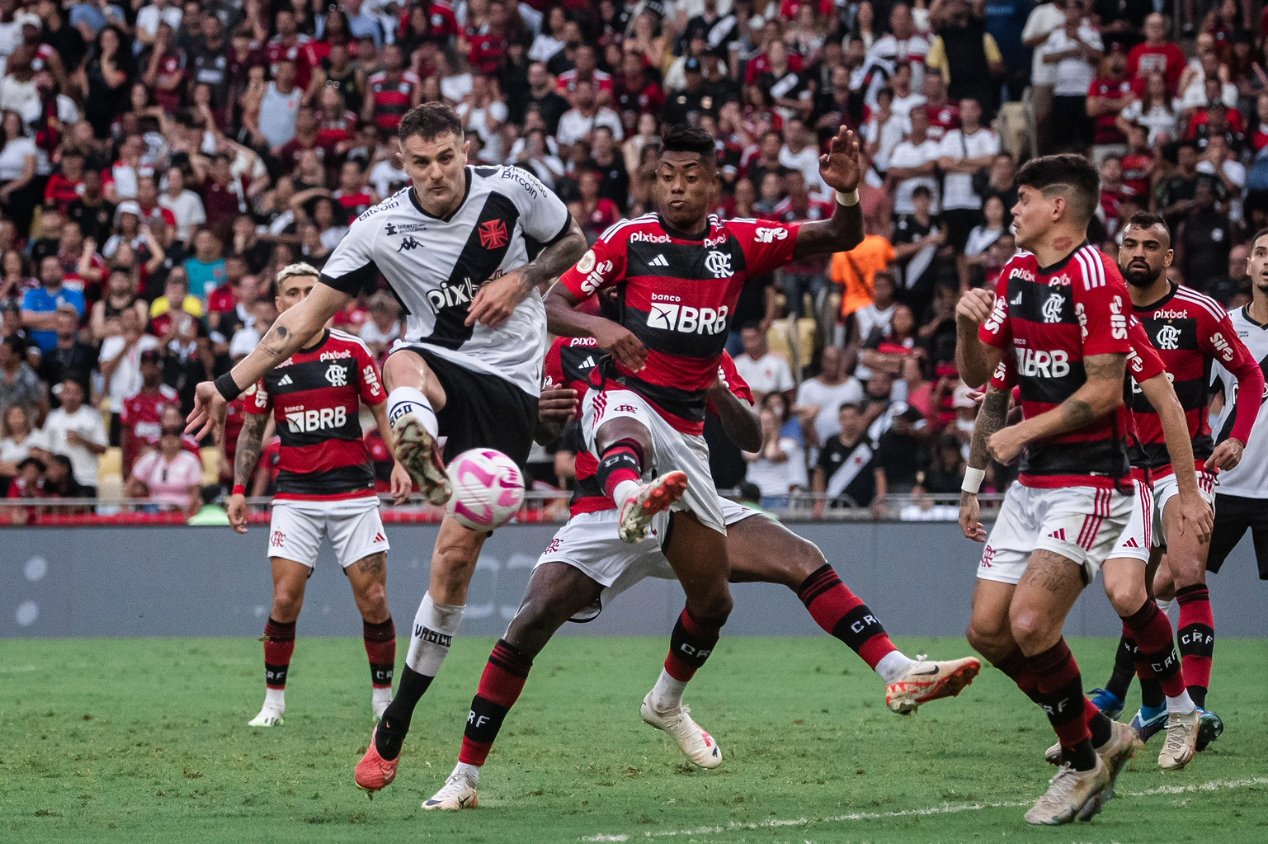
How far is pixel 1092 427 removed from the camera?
712 cm

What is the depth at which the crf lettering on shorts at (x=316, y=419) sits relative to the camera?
36.4 ft

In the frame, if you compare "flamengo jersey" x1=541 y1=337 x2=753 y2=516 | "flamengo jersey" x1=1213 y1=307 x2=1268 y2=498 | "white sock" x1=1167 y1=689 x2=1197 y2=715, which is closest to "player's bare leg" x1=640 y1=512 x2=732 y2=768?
"flamengo jersey" x1=541 y1=337 x2=753 y2=516

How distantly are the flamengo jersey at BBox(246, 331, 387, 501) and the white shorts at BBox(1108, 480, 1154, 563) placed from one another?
4993 millimetres

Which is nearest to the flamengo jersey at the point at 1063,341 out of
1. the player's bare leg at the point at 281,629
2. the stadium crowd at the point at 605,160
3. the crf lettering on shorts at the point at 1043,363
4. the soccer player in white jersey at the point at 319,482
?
the crf lettering on shorts at the point at 1043,363

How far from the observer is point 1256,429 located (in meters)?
10.1

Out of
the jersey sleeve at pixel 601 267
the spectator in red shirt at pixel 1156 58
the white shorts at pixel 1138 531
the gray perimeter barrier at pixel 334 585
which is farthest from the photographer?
the spectator in red shirt at pixel 1156 58

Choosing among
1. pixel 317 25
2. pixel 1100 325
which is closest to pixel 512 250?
pixel 1100 325

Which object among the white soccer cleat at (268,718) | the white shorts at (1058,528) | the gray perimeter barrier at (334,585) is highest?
the white shorts at (1058,528)

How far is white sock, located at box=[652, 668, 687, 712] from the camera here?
27.2 ft

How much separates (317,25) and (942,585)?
1266cm

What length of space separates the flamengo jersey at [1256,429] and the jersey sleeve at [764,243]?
3.30 metres

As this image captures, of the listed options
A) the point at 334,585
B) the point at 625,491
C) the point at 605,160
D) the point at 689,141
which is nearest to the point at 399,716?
the point at 625,491

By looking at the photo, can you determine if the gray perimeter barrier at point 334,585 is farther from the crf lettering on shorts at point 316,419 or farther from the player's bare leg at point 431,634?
the player's bare leg at point 431,634

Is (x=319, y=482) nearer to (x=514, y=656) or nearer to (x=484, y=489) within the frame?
(x=514, y=656)
